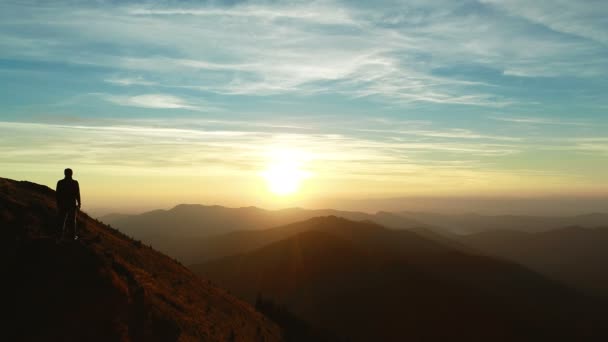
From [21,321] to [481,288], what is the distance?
137m

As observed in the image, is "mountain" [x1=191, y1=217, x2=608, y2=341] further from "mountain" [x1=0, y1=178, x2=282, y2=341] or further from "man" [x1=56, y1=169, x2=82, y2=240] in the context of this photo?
"man" [x1=56, y1=169, x2=82, y2=240]

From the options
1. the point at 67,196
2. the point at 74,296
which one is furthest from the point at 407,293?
the point at 74,296

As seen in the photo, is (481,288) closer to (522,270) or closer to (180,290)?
(522,270)

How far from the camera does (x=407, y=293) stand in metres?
103

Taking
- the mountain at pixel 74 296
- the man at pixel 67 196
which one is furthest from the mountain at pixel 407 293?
the man at pixel 67 196

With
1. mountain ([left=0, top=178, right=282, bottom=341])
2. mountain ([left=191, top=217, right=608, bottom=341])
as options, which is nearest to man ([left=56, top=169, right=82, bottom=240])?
mountain ([left=0, top=178, right=282, bottom=341])

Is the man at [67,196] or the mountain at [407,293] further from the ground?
the man at [67,196]

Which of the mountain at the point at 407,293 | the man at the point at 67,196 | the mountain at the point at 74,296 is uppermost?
the man at the point at 67,196

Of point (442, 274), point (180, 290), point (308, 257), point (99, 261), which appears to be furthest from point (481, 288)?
point (99, 261)

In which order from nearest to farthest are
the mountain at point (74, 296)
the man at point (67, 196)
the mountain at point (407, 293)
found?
the mountain at point (74, 296), the man at point (67, 196), the mountain at point (407, 293)

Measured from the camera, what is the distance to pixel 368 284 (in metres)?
110

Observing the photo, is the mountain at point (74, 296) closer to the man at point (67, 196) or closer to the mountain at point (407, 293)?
the man at point (67, 196)

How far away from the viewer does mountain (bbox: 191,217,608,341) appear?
91312mm

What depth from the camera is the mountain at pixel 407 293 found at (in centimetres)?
9131
